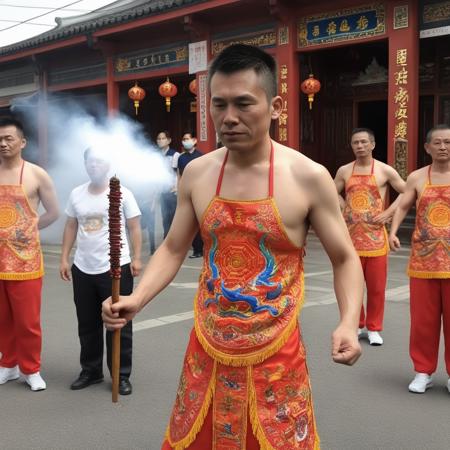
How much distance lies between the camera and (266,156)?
231 centimetres

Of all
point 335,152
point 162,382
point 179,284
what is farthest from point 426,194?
point 335,152

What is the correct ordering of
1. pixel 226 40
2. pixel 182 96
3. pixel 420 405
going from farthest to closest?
pixel 182 96, pixel 226 40, pixel 420 405

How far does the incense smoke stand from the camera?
194 inches

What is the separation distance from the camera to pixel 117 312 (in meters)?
2.15

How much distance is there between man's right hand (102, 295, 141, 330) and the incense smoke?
2.36m

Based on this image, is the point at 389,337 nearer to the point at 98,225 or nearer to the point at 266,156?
the point at 98,225

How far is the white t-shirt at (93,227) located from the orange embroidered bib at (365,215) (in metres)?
2.20

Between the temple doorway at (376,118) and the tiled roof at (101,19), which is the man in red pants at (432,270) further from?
the temple doorway at (376,118)

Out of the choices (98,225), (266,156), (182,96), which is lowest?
(98,225)

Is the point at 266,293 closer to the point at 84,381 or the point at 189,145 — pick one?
the point at 84,381

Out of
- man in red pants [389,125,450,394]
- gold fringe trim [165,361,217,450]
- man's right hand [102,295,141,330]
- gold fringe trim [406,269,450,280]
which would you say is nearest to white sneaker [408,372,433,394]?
man in red pants [389,125,450,394]

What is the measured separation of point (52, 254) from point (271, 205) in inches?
381

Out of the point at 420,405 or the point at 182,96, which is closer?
the point at 420,405

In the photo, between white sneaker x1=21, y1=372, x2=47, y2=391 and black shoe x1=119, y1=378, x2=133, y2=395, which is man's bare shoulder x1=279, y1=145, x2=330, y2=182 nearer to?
black shoe x1=119, y1=378, x2=133, y2=395
